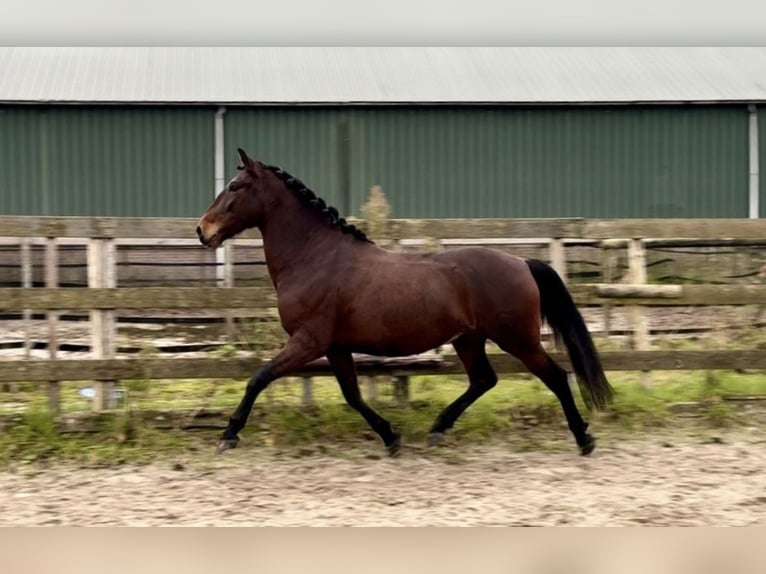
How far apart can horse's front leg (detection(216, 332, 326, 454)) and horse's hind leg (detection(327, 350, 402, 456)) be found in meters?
0.21

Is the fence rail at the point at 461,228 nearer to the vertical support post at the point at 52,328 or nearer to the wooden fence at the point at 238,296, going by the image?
the wooden fence at the point at 238,296

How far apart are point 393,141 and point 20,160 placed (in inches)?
263

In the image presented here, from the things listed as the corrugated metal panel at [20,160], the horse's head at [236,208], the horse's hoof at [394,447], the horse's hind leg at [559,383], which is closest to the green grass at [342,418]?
the horse's hoof at [394,447]

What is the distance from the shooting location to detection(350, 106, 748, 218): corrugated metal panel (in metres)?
17.1

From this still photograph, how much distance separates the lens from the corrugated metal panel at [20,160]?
16531 mm

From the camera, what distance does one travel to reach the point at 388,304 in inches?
261

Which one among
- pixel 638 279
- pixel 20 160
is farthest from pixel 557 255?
pixel 20 160

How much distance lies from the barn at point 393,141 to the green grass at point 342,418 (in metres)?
9.08

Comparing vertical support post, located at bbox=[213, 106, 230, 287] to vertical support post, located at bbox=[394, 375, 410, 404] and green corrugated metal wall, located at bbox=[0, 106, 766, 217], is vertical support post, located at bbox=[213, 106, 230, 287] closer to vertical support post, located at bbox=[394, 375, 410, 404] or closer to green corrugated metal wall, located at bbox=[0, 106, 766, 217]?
green corrugated metal wall, located at bbox=[0, 106, 766, 217]
